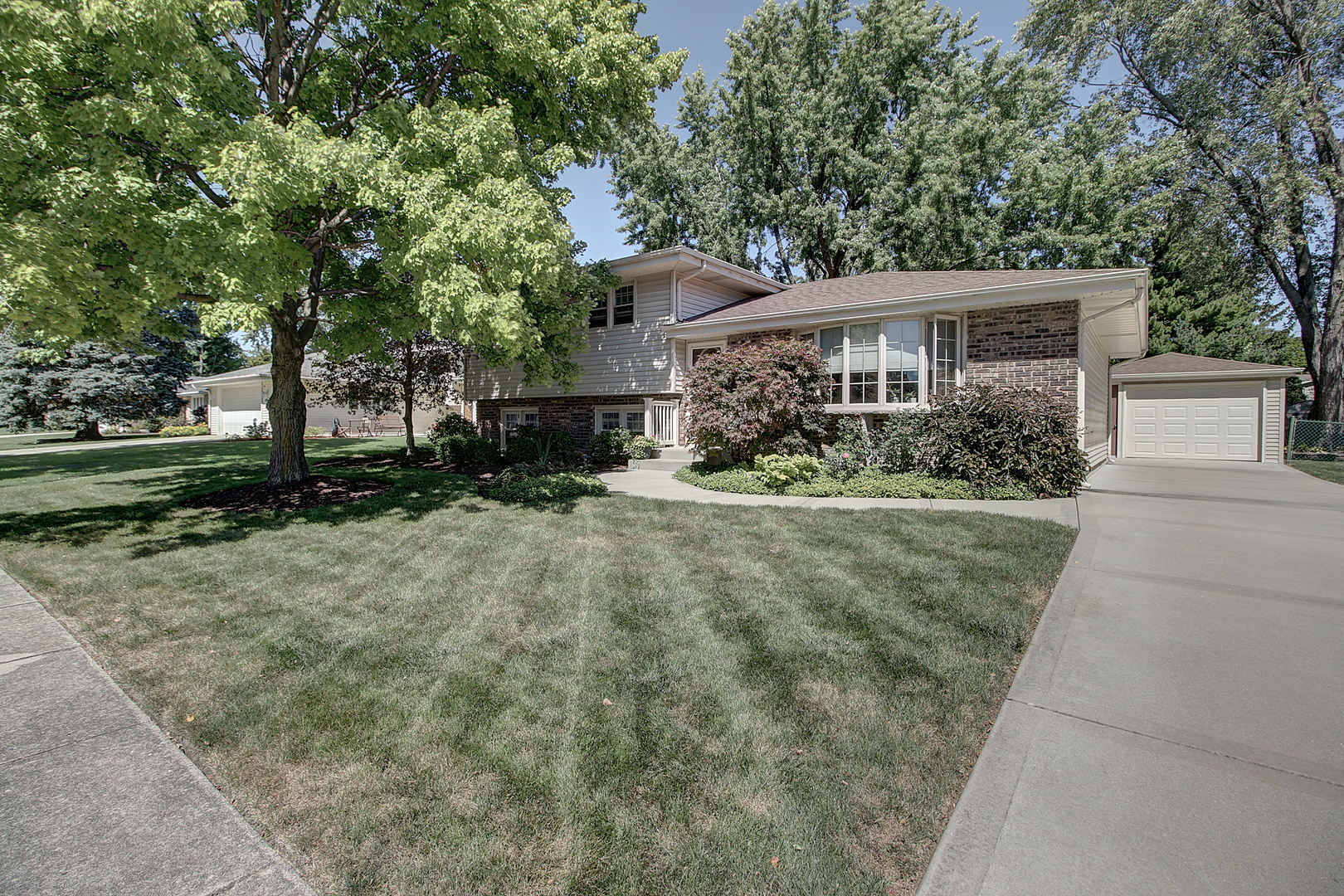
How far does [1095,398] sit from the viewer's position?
13969mm

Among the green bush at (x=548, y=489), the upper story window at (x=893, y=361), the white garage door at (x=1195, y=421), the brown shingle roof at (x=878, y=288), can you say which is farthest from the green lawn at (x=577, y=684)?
the white garage door at (x=1195, y=421)

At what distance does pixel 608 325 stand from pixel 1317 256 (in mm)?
26772

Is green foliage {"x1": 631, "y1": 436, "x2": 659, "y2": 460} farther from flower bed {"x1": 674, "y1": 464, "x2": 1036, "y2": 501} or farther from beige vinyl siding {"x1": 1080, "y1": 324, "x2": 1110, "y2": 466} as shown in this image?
beige vinyl siding {"x1": 1080, "y1": 324, "x2": 1110, "y2": 466}

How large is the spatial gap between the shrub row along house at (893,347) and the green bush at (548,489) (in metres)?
4.83

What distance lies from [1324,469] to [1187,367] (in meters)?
3.91

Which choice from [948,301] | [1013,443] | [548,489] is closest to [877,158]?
[948,301]

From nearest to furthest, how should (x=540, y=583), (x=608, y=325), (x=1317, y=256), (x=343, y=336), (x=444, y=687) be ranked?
(x=444, y=687) → (x=540, y=583) → (x=343, y=336) → (x=608, y=325) → (x=1317, y=256)

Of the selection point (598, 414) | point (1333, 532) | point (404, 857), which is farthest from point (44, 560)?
point (1333, 532)

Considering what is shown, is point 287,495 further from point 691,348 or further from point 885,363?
point 885,363

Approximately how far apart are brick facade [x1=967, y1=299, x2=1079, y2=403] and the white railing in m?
6.70

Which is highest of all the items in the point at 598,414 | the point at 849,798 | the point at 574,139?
the point at 574,139

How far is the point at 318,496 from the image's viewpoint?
930 centimetres

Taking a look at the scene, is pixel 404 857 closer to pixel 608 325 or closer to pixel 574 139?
pixel 574 139

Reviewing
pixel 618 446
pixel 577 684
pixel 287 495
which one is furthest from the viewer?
pixel 618 446
